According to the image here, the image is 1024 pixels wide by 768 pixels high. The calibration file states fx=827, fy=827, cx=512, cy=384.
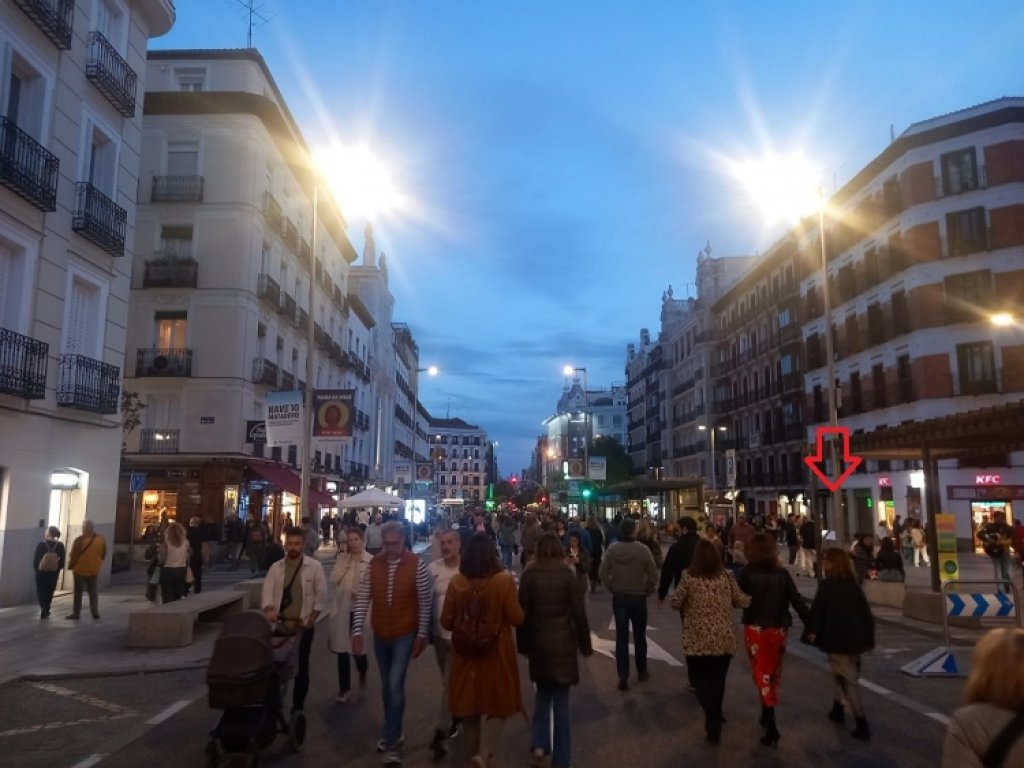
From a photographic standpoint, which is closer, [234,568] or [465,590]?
[465,590]

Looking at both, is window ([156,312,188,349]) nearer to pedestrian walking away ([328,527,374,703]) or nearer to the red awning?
the red awning

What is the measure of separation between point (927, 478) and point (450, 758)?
12.8 meters

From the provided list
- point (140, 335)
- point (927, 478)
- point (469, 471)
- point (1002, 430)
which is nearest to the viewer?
point (1002, 430)

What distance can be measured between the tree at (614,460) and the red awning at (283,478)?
56.8 metres

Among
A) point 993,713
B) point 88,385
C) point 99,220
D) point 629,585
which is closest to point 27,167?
point 99,220

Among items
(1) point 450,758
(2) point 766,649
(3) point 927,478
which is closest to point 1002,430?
(3) point 927,478

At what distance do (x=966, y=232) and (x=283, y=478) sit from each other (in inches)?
1185

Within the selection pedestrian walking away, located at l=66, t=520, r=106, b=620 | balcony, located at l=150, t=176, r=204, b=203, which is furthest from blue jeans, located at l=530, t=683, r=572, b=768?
balcony, located at l=150, t=176, r=204, b=203

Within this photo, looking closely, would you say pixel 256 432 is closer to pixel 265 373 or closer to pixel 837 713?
pixel 265 373

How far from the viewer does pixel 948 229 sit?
3541cm

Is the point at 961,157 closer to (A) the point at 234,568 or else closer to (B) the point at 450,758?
(A) the point at 234,568

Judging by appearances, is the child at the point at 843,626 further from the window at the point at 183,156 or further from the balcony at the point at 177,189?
the window at the point at 183,156

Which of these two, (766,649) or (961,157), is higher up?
(961,157)

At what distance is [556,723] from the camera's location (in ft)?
20.5
